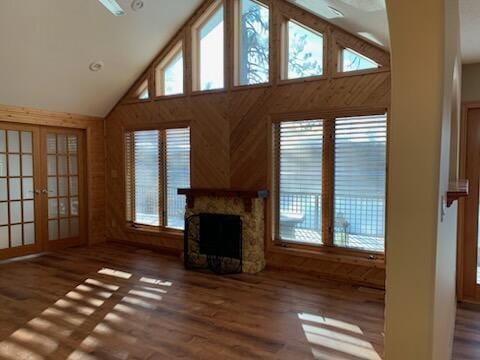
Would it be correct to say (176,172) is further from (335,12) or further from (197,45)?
(335,12)

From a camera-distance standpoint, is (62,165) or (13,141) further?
(62,165)

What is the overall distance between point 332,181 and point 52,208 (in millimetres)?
4508

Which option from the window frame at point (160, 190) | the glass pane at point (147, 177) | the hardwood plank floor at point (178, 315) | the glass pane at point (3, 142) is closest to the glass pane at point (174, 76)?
the window frame at point (160, 190)

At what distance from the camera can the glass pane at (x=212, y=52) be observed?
5422 mm

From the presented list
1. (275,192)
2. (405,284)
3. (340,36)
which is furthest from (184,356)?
(340,36)

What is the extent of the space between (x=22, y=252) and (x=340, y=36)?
549 cm

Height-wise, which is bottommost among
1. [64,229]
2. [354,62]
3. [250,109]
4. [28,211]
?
[64,229]

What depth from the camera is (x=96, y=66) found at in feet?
17.7

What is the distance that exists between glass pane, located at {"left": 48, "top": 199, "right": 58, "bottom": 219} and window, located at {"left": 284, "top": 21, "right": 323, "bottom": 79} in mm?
4233

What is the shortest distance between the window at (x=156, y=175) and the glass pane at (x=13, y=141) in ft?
5.35

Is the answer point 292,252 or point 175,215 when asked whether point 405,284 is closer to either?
point 292,252

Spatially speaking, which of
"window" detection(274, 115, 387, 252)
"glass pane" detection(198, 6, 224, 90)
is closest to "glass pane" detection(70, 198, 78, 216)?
"glass pane" detection(198, 6, 224, 90)

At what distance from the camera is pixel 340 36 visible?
14.5 feet

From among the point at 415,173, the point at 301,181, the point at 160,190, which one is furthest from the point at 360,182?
the point at 160,190
